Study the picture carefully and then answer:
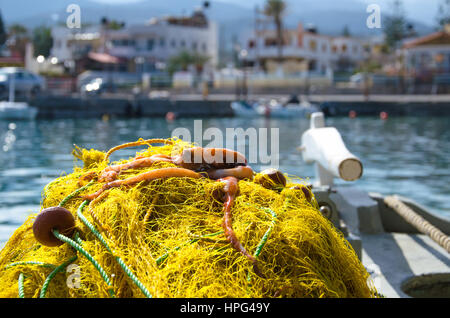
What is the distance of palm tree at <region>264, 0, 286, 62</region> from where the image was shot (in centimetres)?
7440

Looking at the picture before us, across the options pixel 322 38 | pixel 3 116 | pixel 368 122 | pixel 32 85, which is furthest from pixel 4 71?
pixel 322 38

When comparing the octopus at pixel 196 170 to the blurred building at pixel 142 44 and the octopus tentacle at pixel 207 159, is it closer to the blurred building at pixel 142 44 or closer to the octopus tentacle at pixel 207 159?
the octopus tentacle at pixel 207 159

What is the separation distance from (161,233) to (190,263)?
0.27m

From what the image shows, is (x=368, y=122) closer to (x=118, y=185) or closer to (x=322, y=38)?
(x=118, y=185)

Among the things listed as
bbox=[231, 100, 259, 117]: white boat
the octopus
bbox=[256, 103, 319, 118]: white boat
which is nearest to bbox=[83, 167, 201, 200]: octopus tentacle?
the octopus

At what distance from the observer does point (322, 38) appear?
82688 mm

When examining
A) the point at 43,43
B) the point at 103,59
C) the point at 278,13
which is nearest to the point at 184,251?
the point at 103,59

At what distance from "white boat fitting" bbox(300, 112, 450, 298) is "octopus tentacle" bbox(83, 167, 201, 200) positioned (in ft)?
6.75

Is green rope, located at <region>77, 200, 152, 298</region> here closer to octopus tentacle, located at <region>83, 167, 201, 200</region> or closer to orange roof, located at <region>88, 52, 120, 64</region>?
octopus tentacle, located at <region>83, 167, 201, 200</region>

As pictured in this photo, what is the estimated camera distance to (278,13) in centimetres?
7625

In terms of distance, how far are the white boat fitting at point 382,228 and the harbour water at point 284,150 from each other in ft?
5.70

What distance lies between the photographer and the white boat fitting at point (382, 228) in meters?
4.72

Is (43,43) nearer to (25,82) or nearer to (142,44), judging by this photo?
(142,44)

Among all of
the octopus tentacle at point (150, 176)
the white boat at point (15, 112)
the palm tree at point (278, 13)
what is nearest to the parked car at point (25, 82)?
the white boat at point (15, 112)
